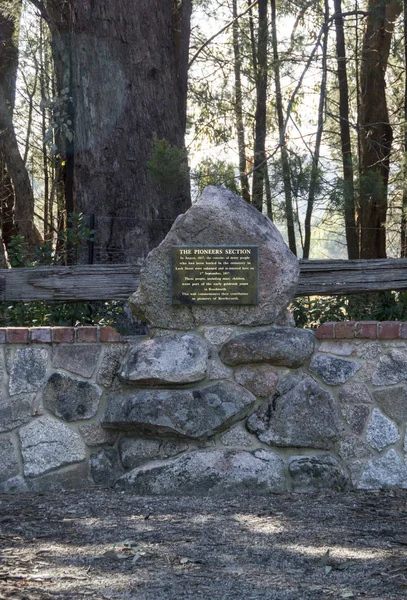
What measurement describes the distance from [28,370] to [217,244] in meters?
1.47

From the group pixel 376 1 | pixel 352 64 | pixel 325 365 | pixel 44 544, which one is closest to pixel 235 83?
pixel 352 64

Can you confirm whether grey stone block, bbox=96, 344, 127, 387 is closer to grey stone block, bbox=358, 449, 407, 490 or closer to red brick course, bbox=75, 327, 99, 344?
red brick course, bbox=75, 327, 99, 344

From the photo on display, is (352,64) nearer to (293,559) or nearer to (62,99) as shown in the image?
(62,99)

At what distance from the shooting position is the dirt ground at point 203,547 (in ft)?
11.9

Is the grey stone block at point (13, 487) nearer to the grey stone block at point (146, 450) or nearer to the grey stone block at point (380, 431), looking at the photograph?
the grey stone block at point (146, 450)

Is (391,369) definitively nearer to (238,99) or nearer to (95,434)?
(95,434)

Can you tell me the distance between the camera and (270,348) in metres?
5.60

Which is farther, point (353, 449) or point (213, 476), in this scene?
point (353, 449)

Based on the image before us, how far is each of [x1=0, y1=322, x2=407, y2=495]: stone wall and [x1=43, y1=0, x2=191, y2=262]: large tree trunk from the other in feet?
10.9

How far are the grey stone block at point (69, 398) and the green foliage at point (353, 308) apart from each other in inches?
95.5

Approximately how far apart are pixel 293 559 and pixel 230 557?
0.29 m

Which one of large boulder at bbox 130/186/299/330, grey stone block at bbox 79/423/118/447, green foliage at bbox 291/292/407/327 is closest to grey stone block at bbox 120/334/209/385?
large boulder at bbox 130/186/299/330

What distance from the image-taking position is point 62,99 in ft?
31.8

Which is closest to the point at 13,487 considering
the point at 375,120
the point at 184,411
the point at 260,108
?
the point at 184,411
